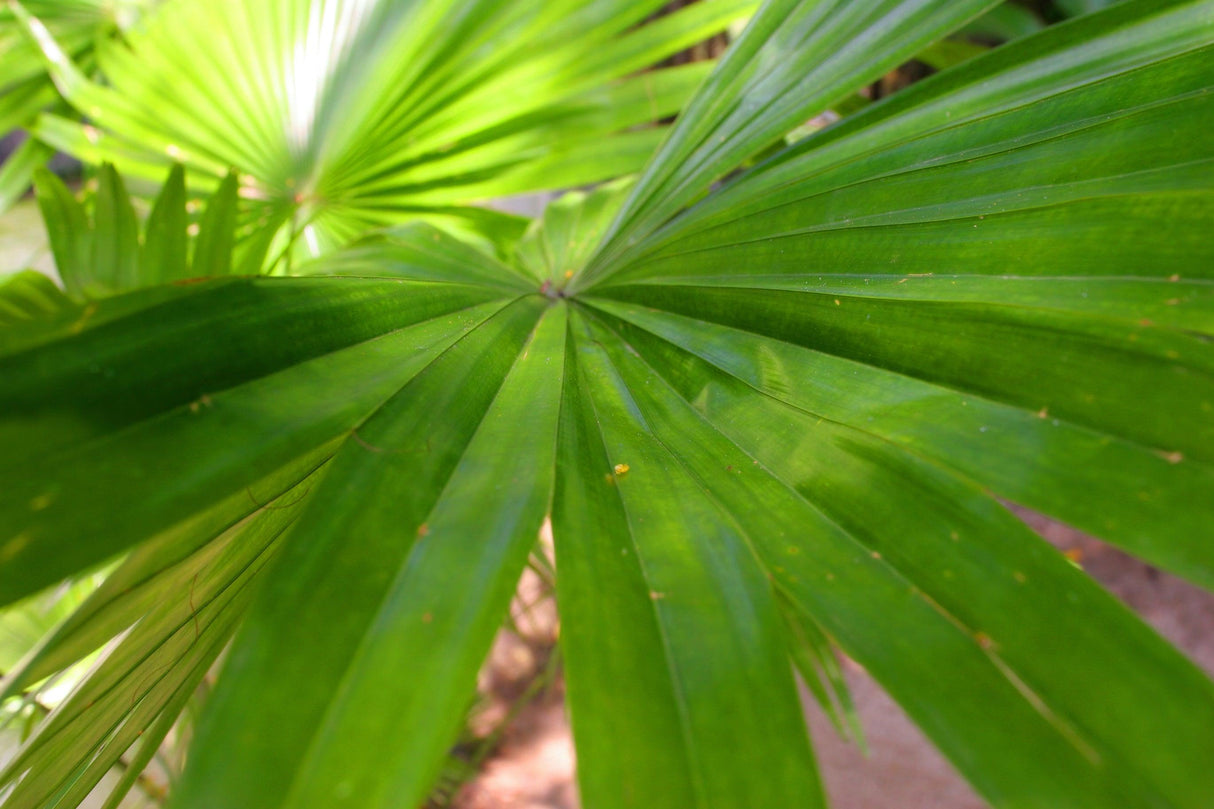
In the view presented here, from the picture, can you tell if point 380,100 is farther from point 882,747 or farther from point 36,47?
point 882,747

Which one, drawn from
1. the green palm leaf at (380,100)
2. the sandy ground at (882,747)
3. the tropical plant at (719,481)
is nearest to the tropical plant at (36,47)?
the green palm leaf at (380,100)

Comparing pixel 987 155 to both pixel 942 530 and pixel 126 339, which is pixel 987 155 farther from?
pixel 126 339

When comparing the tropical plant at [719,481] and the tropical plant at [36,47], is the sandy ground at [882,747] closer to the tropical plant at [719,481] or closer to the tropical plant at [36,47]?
the tropical plant at [719,481]

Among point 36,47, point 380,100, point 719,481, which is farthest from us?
point 36,47

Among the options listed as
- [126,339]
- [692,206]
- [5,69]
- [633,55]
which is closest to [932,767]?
[692,206]

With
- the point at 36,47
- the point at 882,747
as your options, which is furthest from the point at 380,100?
the point at 882,747

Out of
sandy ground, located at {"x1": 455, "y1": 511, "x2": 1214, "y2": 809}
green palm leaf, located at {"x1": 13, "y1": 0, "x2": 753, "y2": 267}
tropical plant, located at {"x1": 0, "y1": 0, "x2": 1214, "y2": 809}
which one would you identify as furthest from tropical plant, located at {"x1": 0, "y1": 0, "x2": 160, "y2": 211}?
sandy ground, located at {"x1": 455, "y1": 511, "x2": 1214, "y2": 809}

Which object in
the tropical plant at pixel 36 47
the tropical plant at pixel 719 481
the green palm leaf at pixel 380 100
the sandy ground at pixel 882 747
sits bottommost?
the sandy ground at pixel 882 747
